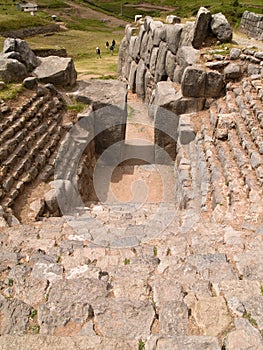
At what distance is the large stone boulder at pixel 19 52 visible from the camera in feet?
37.9

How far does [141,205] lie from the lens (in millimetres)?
9898

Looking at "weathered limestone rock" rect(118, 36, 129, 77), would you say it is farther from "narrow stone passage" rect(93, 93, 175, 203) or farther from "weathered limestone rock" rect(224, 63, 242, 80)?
"weathered limestone rock" rect(224, 63, 242, 80)

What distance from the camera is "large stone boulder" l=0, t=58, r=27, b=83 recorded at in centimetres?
1096

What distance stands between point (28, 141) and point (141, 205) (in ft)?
12.5

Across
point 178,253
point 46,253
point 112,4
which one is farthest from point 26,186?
point 112,4

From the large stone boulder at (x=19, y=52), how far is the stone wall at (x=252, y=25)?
574 inches

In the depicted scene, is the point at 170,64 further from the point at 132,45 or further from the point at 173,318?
the point at 173,318

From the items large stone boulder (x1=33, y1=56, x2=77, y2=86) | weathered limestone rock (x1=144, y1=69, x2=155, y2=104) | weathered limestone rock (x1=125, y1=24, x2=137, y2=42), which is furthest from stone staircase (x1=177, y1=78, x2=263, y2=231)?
weathered limestone rock (x1=125, y1=24, x2=137, y2=42)

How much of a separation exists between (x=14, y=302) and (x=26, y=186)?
5.01 metres

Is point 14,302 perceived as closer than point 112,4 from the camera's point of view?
Yes

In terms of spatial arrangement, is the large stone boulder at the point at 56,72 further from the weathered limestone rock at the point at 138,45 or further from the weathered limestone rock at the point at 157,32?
the weathered limestone rock at the point at 138,45

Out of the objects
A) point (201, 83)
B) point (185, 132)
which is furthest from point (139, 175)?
point (201, 83)

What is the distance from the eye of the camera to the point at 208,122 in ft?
36.1

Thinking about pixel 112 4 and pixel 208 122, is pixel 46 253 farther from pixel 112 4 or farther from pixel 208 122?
pixel 112 4
